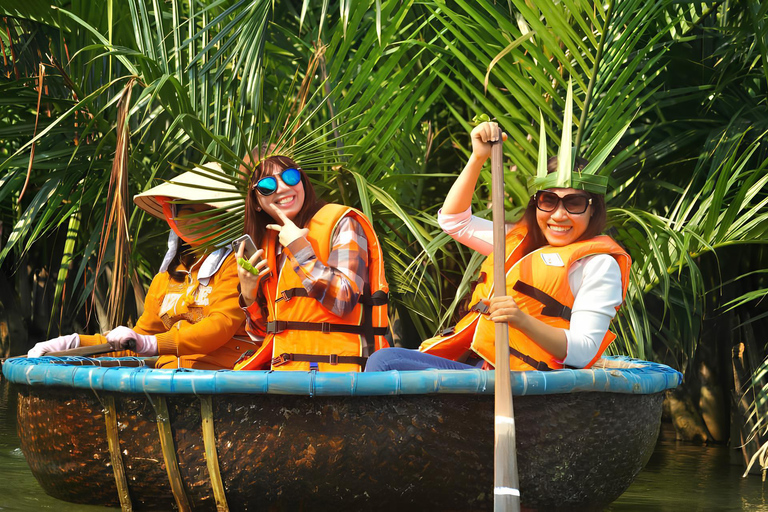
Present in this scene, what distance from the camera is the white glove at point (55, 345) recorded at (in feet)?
11.1

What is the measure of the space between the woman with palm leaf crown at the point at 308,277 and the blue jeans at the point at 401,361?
7.7 inches

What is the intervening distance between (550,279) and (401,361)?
0.57 metres

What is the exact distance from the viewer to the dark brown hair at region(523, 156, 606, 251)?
297 cm

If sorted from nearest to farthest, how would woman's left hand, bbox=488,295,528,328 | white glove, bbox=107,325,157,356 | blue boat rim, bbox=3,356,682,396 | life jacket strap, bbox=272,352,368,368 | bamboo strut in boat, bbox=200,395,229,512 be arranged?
1. woman's left hand, bbox=488,295,528,328
2. blue boat rim, bbox=3,356,682,396
3. bamboo strut in boat, bbox=200,395,229,512
4. life jacket strap, bbox=272,352,368,368
5. white glove, bbox=107,325,157,356

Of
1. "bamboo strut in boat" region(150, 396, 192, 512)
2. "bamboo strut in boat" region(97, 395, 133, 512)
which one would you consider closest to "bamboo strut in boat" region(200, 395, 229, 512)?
"bamboo strut in boat" region(150, 396, 192, 512)

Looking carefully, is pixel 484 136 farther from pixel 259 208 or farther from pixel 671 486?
pixel 671 486

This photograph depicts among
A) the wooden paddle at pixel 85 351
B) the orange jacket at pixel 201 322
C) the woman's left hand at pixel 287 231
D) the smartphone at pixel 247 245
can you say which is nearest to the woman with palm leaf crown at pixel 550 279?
the woman's left hand at pixel 287 231

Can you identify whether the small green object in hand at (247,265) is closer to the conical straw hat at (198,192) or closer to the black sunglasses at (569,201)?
the conical straw hat at (198,192)

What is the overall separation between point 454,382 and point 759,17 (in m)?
2.13

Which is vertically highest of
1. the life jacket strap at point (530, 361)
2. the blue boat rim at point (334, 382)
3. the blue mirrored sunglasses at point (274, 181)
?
the blue mirrored sunglasses at point (274, 181)

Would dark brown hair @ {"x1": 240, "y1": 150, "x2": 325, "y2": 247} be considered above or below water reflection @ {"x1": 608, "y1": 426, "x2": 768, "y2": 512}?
above

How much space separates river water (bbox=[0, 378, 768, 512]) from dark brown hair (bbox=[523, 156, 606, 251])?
115 centimetres

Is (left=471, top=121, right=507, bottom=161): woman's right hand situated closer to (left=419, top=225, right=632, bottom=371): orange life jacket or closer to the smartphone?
(left=419, top=225, right=632, bottom=371): orange life jacket

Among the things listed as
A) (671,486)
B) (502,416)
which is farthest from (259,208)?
(671,486)
